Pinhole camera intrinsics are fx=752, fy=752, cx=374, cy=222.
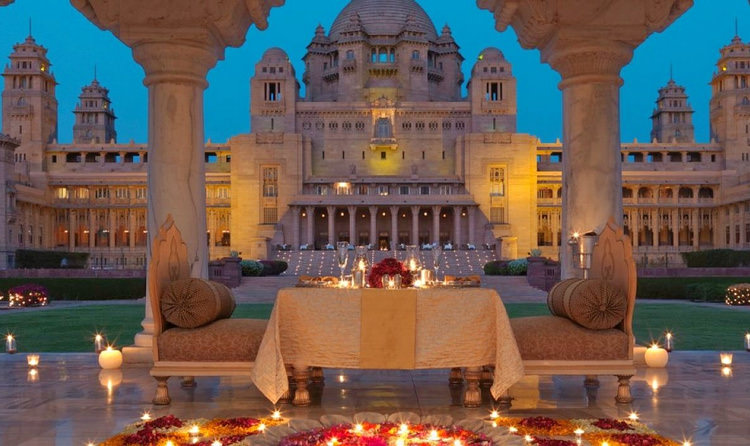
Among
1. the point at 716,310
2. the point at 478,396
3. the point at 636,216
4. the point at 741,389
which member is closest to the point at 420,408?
the point at 478,396

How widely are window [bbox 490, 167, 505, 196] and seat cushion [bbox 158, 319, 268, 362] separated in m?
63.3

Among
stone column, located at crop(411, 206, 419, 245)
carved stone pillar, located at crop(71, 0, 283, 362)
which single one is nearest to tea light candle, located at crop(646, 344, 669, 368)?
carved stone pillar, located at crop(71, 0, 283, 362)

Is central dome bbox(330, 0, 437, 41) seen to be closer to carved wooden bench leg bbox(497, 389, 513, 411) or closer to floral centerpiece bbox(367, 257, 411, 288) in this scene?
floral centerpiece bbox(367, 257, 411, 288)

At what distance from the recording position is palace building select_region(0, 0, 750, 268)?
68.6m

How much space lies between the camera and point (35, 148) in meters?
76.5

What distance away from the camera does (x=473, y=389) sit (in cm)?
741

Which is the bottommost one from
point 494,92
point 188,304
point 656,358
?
point 656,358

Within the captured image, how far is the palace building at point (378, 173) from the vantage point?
68625 mm

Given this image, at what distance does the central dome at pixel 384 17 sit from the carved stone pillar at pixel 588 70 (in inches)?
2800

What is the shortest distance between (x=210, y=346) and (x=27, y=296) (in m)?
22.9

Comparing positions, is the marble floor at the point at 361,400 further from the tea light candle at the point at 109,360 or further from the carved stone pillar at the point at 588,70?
the carved stone pillar at the point at 588,70

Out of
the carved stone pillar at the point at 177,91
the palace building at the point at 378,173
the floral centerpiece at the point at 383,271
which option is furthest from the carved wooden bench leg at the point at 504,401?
the palace building at the point at 378,173

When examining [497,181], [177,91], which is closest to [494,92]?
[497,181]

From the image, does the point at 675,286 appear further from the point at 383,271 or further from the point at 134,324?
the point at 383,271
